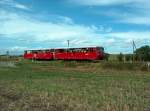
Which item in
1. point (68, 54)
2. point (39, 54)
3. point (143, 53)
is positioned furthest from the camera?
point (39, 54)

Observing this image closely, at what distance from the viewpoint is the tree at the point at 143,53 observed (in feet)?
214

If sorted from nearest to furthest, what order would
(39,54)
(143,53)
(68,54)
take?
1. (143,53)
2. (68,54)
3. (39,54)

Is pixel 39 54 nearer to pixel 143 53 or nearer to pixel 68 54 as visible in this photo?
pixel 68 54

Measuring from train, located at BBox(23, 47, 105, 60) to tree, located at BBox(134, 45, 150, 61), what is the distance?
5860 mm

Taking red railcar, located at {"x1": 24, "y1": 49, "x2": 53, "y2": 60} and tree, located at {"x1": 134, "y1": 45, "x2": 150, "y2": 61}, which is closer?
tree, located at {"x1": 134, "y1": 45, "x2": 150, "y2": 61}

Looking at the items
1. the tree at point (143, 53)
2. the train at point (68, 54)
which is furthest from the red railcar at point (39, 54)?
the tree at point (143, 53)

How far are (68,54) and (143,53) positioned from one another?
13042 mm

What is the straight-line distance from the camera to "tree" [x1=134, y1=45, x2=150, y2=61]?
65188 millimetres

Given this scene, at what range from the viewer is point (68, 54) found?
7056 centimetres

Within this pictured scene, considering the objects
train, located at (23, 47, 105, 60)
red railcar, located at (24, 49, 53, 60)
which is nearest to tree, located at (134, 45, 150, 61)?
train, located at (23, 47, 105, 60)

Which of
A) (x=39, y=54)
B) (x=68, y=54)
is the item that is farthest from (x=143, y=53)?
(x=39, y=54)

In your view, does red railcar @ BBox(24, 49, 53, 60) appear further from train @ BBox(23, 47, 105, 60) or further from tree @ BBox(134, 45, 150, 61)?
tree @ BBox(134, 45, 150, 61)

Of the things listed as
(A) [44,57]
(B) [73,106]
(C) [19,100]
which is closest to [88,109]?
(B) [73,106]

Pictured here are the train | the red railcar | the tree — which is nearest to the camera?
the tree
